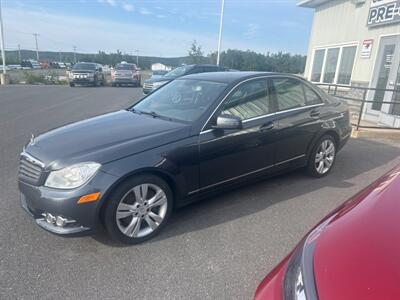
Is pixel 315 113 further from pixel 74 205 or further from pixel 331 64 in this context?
pixel 331 64

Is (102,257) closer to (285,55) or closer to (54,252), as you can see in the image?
(54,252)

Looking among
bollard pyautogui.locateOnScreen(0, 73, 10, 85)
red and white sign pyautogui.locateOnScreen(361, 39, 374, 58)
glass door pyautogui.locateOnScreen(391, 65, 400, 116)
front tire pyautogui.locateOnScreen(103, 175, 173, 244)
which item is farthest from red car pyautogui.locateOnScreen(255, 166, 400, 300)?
bollard pyautogui.locateOnScreen(0, 73, 10, 85)

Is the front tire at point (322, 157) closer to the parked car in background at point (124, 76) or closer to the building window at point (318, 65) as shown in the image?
the building window at point (318, 65)

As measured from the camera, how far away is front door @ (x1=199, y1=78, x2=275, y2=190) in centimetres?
343

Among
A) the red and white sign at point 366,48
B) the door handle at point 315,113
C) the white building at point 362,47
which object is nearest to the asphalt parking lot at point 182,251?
the door handle at point 315,113

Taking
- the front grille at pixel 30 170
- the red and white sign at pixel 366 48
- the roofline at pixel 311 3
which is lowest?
the front grille at pixel 30 170

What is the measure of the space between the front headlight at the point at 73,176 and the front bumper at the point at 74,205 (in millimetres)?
45

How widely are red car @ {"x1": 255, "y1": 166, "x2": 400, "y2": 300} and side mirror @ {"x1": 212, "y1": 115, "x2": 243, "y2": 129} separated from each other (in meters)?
1.69

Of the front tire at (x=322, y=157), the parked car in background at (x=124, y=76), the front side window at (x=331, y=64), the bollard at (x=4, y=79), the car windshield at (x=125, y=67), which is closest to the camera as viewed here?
the front tire at (x=322, y=157)

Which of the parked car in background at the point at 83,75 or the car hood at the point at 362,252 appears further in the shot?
the parked car in background at the point at 83,75

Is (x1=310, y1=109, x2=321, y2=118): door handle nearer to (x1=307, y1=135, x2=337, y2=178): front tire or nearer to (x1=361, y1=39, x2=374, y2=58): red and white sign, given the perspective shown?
(x1=307, y1=135, x2=337, y2=178): front tire

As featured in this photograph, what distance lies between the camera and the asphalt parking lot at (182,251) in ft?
8.10

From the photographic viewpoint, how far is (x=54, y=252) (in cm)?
288

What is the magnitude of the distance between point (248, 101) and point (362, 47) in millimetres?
8538
